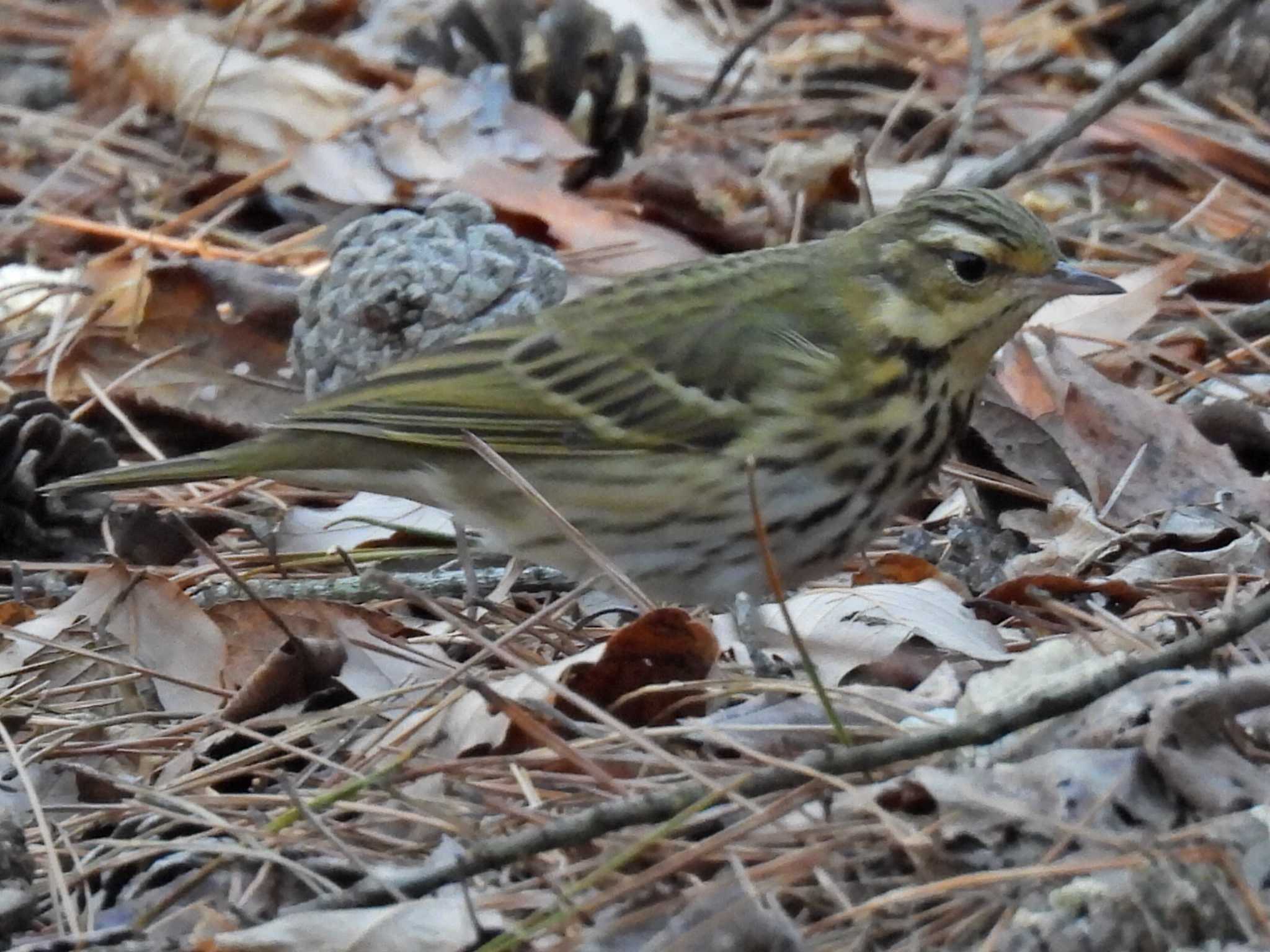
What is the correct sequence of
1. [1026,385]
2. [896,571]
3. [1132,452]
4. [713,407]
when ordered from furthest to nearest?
[1026,385] < [1132,452] < [896,571] < [713,407]

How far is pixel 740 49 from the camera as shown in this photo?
698 centimetres

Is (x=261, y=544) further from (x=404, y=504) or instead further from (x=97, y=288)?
(x=97, y=288)

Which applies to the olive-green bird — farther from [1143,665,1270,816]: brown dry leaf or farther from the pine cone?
the pine cone

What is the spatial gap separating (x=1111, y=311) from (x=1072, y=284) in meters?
1.35

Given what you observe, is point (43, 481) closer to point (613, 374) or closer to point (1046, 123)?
point (613, 374)

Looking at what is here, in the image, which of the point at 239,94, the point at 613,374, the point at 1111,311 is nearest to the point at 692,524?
the point at 613,374

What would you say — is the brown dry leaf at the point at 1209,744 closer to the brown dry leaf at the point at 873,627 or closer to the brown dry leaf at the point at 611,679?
the brown dry leaf at the point at 873,627

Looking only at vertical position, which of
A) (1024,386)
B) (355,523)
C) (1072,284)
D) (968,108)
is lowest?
(355,523)

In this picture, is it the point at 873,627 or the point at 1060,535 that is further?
the point at 1060,535

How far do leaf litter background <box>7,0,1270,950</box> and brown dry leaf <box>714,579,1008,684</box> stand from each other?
0.01 m

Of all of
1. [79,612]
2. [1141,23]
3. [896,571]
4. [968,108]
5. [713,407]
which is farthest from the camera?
[1141,23]

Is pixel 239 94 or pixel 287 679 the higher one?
pixel 287 679

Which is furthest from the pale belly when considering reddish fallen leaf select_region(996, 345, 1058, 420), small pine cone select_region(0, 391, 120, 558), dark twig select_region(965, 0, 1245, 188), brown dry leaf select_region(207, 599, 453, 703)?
dark twig select_region(965, 0, 1245, 188)

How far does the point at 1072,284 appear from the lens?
158 inches
